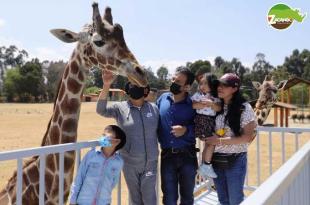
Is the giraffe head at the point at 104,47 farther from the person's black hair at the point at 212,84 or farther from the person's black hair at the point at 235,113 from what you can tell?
the person's black hair at the point at 235,113

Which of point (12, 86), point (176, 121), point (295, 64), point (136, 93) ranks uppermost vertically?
point (295, 64)

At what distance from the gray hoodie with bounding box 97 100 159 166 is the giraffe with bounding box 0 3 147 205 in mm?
286

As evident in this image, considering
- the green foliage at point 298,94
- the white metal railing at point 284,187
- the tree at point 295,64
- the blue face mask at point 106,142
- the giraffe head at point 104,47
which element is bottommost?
the green foliage at point 298,94

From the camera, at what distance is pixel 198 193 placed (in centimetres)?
634

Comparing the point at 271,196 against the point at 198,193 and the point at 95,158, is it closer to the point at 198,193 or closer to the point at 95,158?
the point at 95,158

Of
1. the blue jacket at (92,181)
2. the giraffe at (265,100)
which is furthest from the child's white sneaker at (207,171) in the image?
the giraffe at (265,100)

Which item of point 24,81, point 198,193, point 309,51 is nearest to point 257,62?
point 309,51

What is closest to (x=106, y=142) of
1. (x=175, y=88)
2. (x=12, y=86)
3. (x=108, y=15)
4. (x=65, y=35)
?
(x=175, y=88)

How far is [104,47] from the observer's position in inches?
165

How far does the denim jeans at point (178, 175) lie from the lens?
3.87 meters

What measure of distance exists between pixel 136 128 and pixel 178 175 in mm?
677

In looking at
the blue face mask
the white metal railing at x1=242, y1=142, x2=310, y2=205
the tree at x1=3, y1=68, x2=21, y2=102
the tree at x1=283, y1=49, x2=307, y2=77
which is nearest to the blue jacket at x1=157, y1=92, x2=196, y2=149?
the blue face mask

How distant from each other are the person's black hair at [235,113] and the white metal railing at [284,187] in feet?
2.11

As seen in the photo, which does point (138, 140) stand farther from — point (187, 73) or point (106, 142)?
point (187, 73)
